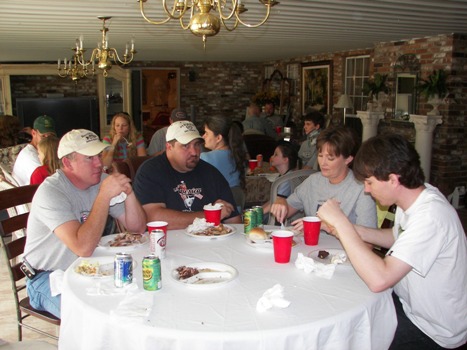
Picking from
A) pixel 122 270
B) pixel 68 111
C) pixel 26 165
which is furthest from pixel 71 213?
pixel 68 111

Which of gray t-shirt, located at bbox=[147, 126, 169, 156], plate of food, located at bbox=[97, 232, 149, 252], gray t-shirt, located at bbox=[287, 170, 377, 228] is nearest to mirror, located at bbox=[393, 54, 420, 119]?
gray t-shirt, located at bbox=[147, 126, 169, 156]

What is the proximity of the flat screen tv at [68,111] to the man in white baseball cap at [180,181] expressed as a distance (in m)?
8.21

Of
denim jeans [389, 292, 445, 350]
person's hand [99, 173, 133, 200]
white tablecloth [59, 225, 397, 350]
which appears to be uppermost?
person's hand [99, 173, 133, 200]

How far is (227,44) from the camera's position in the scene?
25.0 ft

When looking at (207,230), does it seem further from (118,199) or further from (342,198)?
(342,198)

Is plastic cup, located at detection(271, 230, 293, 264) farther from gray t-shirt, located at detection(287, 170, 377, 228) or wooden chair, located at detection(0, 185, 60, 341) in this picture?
wooden chair, located at detection(0, 185, 60, 341)

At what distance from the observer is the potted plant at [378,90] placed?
23.7 ft

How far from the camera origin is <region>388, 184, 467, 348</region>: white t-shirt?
169cm

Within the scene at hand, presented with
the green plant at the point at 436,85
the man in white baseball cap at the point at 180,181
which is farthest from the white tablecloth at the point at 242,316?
the green plant at the point at 436,85

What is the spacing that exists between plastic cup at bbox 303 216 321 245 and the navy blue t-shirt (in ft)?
2.80

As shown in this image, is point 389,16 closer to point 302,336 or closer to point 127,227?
point 127,227

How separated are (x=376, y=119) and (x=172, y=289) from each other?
634 cm

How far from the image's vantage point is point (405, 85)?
22.6 ft

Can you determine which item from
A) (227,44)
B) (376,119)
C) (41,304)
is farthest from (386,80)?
(41,304)
